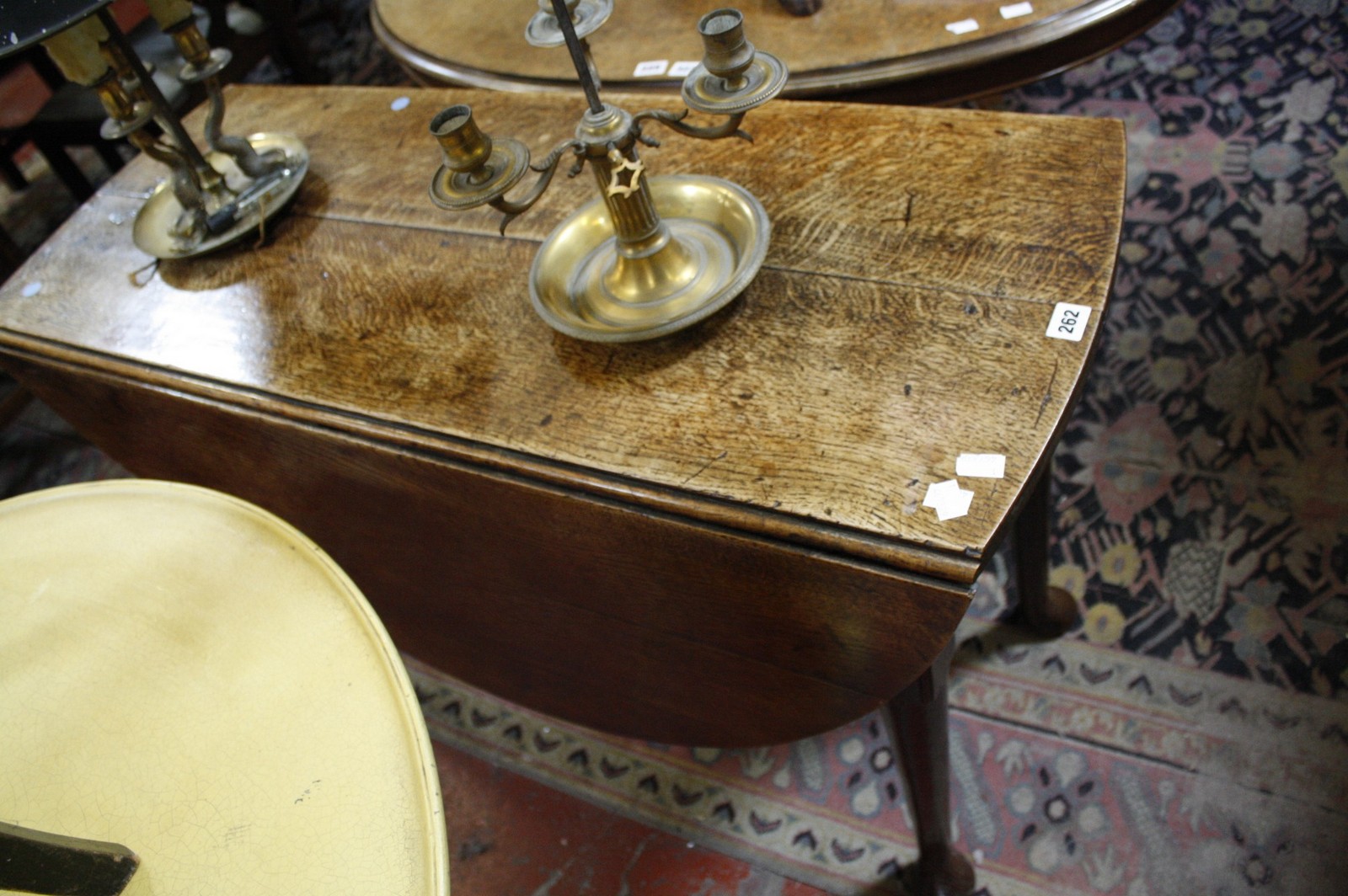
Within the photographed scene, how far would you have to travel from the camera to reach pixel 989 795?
4.21ft

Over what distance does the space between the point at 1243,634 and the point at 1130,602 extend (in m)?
0.15

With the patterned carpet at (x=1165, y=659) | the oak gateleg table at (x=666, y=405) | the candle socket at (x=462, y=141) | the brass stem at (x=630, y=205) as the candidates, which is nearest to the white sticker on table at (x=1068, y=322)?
the oak gateleg table at (x=666, y=405)

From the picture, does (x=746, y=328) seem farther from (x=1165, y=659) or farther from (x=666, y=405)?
(x=1165, y=659)

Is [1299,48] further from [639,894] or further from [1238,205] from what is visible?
[639,894]

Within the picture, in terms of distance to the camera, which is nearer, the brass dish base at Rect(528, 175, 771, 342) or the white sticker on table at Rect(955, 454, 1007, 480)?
the white sticker on table at Rect(955, 454, 1007, 480)

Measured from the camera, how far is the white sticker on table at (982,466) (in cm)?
74

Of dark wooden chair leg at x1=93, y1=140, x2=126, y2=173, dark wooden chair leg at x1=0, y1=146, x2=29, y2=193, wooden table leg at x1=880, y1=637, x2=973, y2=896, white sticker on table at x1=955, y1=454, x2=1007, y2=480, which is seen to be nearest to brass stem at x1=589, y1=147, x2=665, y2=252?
white sticker on table at x1=955, y1=454, x2=1007, y2=480

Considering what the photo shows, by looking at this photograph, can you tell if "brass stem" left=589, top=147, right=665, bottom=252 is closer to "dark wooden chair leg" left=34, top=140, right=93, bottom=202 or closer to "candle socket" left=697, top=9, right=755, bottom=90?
"candle socket" left=697, top=9, right=755, bottom=90

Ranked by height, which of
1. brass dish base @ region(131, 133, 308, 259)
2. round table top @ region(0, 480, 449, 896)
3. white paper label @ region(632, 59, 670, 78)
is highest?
round table top @ region(0, 480, 449, 896)

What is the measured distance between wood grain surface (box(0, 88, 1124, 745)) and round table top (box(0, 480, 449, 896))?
1.03 ft

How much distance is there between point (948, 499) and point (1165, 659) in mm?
845

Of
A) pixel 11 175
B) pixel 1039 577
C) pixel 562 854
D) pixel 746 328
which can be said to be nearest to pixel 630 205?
pixel 746 328

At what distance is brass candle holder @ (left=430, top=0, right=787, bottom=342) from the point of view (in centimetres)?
79

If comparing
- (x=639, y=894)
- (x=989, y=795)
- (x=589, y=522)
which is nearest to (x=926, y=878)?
(x=989, y=795)
